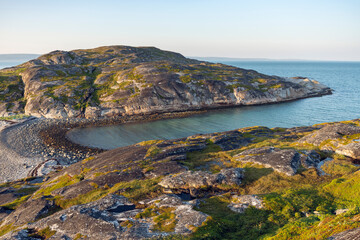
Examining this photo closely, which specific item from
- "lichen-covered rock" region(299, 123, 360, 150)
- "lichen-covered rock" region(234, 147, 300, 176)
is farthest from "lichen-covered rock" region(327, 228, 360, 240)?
"lichen-covered rock" region(299, 123, 360, 150)

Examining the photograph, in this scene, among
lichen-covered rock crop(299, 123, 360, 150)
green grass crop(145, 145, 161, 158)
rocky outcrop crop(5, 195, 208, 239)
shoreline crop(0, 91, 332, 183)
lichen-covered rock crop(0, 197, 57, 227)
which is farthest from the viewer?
shoreline crop(0, 91, 332, 183)

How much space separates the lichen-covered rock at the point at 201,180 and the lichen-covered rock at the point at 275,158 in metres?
4.96

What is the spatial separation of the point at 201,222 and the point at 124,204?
351 inches

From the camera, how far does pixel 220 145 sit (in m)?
39.5

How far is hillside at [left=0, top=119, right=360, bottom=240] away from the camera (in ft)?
53.7

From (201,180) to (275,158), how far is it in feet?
37.0

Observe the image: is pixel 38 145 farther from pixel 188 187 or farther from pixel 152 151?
pixel 188 187

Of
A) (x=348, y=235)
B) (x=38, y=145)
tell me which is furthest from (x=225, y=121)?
(x=348, y=235)

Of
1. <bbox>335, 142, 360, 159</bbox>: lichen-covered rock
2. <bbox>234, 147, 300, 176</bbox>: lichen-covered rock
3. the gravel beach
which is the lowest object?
the gravel beach

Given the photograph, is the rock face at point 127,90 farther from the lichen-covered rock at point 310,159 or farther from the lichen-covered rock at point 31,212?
the lichen-covered rock at point 310,159

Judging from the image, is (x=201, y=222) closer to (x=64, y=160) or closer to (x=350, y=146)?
(x=350, y=146)

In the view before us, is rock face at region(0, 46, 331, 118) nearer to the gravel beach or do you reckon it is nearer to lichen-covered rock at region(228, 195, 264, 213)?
the gravel beach

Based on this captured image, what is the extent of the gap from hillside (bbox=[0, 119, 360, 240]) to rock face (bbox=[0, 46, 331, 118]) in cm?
6143

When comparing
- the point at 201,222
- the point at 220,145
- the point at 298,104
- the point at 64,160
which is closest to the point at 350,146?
the point at 220,145
